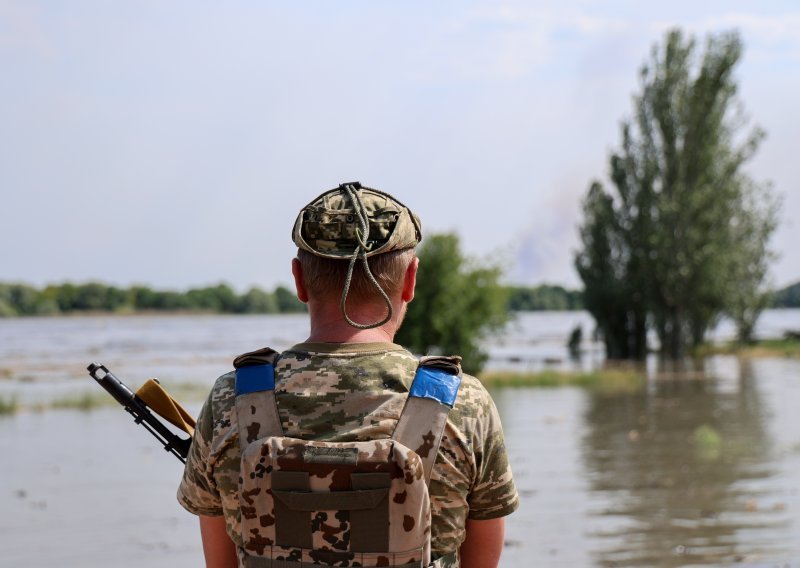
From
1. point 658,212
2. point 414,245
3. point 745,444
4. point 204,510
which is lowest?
point 745,444

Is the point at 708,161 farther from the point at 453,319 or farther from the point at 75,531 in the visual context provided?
the point at 75,531

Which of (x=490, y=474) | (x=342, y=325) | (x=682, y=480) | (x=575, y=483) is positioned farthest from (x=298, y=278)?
(x=682, y=480)

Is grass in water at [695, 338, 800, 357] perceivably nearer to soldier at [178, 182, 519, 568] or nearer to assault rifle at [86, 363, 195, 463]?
assault rifle at [86, 363, 195, 463]

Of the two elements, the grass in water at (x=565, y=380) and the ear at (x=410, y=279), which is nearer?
the ear at (x=410, y=279)

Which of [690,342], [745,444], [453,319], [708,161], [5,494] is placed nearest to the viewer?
[5,494]

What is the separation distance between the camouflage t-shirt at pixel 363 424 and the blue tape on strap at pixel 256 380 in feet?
0.07

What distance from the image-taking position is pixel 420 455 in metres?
2.21

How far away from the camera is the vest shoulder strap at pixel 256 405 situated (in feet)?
7.34

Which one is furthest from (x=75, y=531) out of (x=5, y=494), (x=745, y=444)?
(x=745, y=444)

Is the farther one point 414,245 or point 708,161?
point 708,161

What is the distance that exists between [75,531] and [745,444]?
10952mm

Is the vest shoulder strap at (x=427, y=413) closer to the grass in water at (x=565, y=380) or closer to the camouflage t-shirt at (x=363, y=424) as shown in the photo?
the camouflage t-shirt at (x=363, y=424)

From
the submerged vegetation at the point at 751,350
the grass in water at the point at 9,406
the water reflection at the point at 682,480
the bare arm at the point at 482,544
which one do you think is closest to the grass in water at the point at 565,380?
the water reflection at the point at 682,480

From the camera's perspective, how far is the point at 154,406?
111 inches
